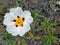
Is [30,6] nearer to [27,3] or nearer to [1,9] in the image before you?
[27,3]

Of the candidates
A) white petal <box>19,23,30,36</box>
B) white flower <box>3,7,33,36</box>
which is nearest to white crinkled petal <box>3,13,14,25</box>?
white flower <box>3,7,33,36</box>

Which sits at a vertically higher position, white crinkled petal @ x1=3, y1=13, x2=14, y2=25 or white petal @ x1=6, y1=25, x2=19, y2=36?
white crinkled petal @ x1=3, y1=13, x2=14, y2=25

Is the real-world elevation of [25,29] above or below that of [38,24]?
above

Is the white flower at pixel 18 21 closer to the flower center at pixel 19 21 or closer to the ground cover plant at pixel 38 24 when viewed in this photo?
the flower center at pixel 19 21

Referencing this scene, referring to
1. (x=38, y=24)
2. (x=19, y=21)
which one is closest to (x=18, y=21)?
(x=19, y=21)

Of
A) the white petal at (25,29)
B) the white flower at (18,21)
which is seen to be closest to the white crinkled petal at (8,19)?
the white flower at (18,21)

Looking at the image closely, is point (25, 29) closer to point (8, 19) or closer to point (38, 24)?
point (8, 19)

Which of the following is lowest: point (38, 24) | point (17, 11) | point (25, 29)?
point (38, 24)

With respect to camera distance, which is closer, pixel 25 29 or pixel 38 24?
pixel 25 29

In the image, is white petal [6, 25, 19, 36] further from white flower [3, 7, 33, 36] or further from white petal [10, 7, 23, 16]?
white petal [10, 7, 23, 16]
